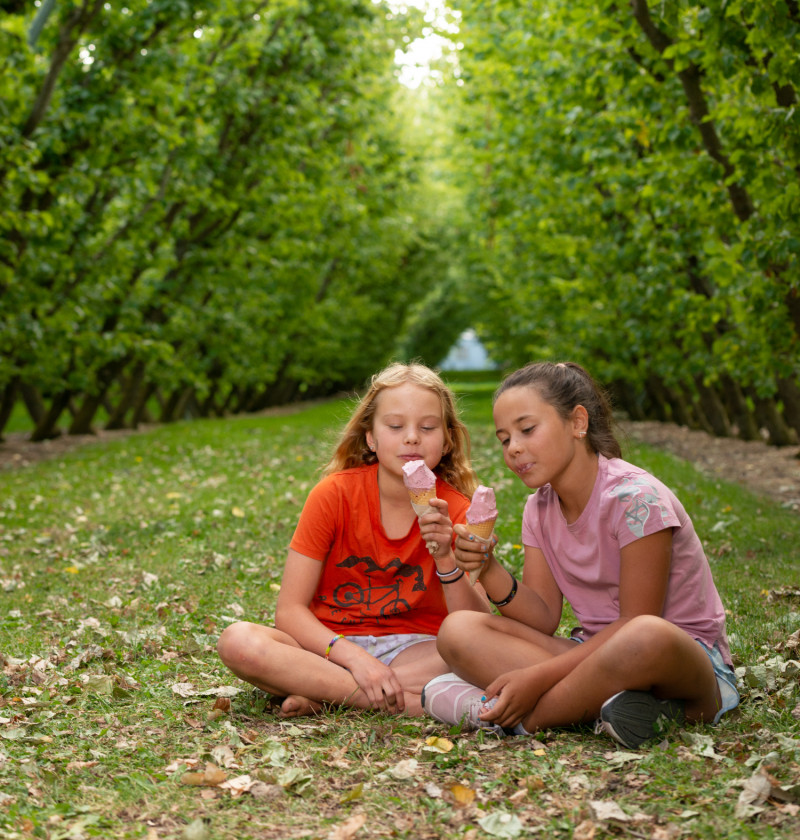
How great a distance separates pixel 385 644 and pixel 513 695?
0.90m

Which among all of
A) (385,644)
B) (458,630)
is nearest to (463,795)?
(458,630)

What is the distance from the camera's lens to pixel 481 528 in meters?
3.90

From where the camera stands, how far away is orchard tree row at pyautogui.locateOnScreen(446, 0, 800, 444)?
743 cm

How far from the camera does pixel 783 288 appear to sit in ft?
27.3

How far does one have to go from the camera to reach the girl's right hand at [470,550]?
12.5 ft

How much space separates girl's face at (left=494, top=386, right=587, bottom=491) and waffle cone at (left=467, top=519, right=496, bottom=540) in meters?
0.23

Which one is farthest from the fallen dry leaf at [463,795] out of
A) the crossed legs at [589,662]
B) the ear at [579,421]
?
the ear at [579,421]

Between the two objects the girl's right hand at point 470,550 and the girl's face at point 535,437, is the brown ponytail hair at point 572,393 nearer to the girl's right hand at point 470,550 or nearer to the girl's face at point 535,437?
the girl's face at point 535,437

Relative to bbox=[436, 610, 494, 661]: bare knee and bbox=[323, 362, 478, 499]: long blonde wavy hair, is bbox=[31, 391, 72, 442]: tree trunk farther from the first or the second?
bbox=[436, 610, 494, 661]: bare knee

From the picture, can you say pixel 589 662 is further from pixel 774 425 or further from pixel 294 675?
pixel 774 425

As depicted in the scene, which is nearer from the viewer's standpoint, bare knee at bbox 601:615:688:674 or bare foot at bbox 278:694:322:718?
bare knee at bbox 601:615:688:674

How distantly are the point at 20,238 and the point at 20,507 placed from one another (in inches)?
229

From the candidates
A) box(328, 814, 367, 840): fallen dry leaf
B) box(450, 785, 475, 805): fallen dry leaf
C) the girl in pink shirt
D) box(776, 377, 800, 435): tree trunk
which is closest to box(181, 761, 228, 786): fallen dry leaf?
box(328, 814, 367, 840): fallen dry leaf

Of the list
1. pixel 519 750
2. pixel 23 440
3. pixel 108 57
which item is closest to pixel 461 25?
pixel 108 57
